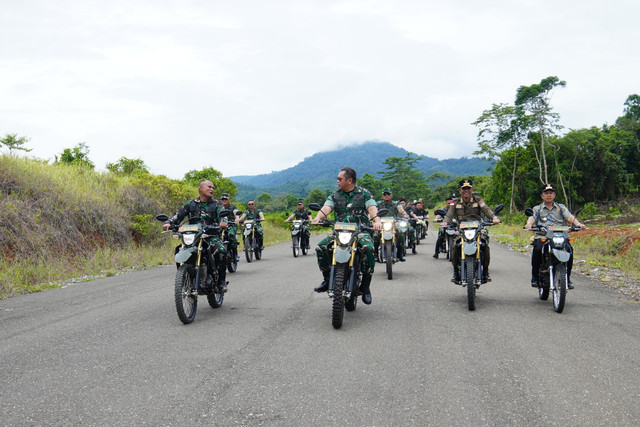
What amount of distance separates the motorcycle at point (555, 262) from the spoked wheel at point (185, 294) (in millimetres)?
5216

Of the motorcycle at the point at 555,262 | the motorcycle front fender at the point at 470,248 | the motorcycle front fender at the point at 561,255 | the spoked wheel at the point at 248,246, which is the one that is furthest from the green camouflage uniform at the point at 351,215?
the spoked wheel at the point at 248,246

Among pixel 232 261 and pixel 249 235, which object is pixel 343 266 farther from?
pixel 249 235

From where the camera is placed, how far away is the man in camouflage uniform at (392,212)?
11789 mm

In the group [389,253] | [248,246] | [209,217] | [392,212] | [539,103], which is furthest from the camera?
[539,103]

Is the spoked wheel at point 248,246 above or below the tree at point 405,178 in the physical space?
below

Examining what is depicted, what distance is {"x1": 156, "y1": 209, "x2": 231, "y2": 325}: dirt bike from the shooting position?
6.41 metres

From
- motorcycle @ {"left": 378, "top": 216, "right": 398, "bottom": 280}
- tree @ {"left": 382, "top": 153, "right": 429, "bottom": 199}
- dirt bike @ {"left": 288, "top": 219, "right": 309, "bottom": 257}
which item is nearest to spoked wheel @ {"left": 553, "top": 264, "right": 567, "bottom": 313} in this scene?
motorcycle @ {"left": 378, "top": 216, "right": 398, "bottom": 280}

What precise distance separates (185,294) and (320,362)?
2.66 m

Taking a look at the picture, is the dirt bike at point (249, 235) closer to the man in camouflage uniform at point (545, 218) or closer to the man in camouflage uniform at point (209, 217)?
the man in camouflage uniform at point (209, 217)

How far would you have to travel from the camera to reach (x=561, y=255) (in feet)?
23.7

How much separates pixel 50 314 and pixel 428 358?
5.61 meters

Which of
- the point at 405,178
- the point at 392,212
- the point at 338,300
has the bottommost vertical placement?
the point at 338,300

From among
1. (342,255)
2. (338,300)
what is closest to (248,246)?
(342,255)

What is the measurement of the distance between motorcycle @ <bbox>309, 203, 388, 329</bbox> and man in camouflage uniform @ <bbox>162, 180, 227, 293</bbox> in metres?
1.82
